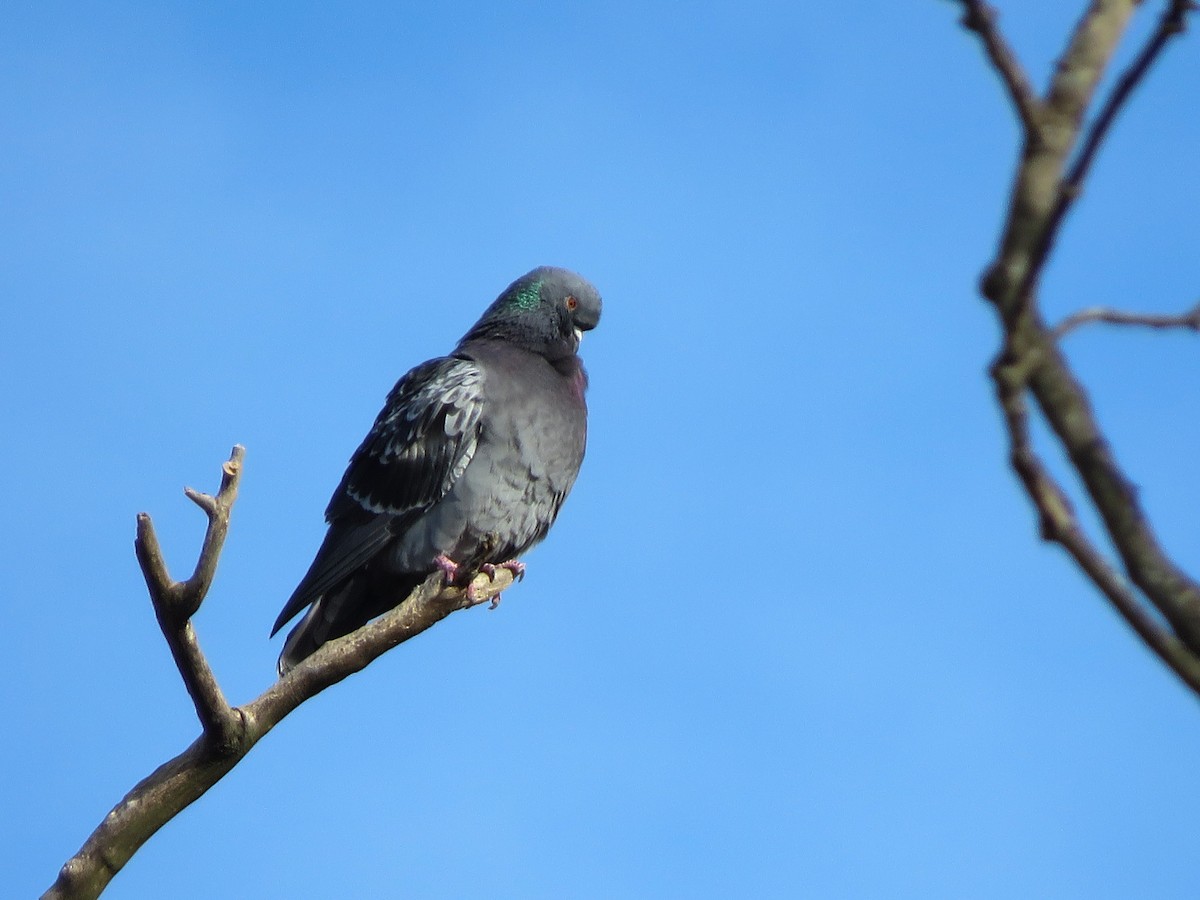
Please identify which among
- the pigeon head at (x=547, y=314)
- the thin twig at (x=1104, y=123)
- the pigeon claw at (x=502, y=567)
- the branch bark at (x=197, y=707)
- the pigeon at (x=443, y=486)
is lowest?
the thin twig at (x=1104, y=123)

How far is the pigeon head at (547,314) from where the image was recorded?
407 inches

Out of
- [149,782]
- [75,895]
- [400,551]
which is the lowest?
[75,895]

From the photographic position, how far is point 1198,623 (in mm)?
2344

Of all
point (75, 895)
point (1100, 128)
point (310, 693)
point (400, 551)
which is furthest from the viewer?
point (400, 551)

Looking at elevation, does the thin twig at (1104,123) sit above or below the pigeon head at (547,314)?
below

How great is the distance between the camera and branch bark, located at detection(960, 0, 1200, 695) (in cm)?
230

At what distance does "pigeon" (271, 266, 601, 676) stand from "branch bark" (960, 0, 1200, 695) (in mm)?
6948

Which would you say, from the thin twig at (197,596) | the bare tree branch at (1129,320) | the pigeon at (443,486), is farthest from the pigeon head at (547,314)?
the bare tree branch at (1129,320)

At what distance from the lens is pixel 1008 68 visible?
244 centimetres

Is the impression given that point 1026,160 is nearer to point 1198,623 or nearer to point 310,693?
point 1198,623

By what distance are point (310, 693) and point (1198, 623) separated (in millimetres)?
5133

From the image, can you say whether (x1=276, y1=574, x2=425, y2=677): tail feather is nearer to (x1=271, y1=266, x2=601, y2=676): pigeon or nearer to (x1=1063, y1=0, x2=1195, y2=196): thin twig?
(x1=271, y1=266, x2=601, y2=676): pigeon

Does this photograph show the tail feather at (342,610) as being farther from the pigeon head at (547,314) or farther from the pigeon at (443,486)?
the pigeon head at (547,314)

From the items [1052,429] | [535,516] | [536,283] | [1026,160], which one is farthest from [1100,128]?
[536,283]
